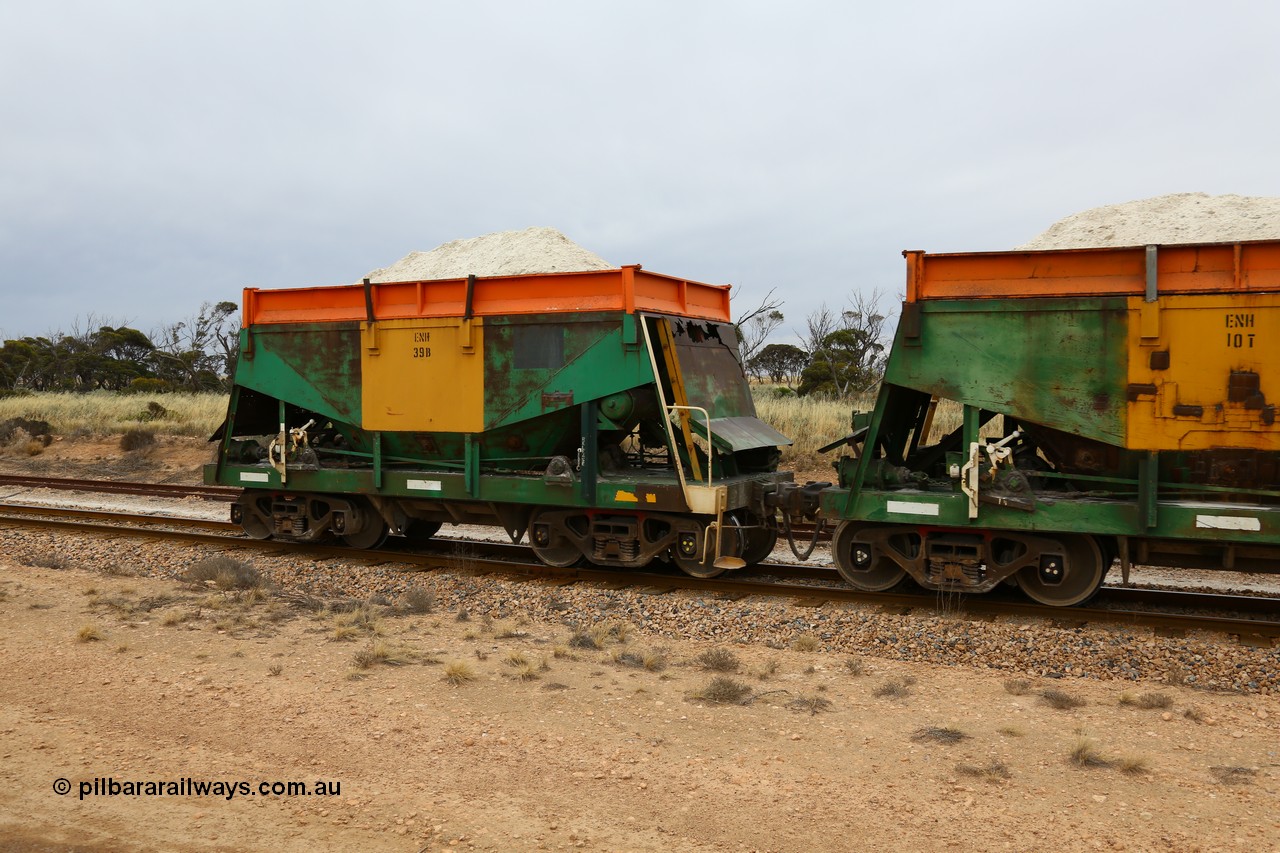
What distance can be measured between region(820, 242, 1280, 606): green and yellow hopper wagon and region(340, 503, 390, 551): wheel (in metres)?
5.59

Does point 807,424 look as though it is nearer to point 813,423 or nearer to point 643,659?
point 813,423

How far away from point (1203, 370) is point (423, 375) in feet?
24.7

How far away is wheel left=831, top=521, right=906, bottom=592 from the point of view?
922cm

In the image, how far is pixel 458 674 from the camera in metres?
6.53

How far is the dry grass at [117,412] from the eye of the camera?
25.4 m

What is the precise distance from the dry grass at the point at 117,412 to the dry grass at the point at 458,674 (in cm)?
1998

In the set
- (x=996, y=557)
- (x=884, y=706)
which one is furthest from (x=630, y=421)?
(x=884, y=706)

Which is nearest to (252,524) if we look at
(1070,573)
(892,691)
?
(892,691)

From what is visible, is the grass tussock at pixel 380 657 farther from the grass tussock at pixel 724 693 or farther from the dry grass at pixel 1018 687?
the dry grass at pixel 1018 687

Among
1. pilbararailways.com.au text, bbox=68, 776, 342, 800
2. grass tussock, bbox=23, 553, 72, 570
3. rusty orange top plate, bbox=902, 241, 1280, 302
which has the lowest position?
pilbararailways.com.au text, bbox=68, 776, 342, 800

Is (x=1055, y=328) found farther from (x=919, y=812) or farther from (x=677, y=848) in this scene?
(x=677, y=848)

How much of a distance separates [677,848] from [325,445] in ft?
30.6

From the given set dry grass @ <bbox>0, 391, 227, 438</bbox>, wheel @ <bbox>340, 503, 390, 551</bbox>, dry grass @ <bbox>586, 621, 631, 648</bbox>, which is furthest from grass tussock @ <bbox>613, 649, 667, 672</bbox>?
dry grass @ <bbox>0, 391, 227, 438</bbox>

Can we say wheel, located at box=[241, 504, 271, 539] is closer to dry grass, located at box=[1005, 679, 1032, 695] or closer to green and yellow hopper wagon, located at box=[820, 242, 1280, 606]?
green and yellow hopper wagon, located at box=[820, 242, 1280, 606]
